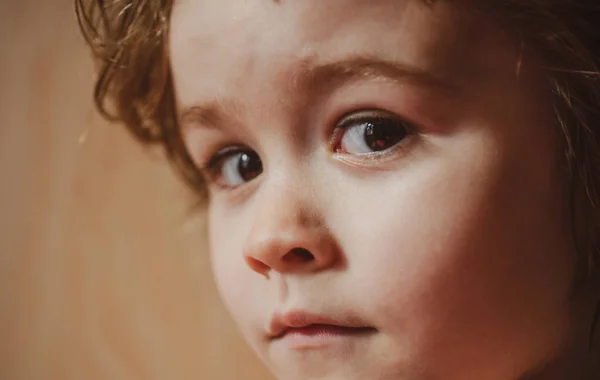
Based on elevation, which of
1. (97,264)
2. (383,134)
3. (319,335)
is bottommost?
(319,335)

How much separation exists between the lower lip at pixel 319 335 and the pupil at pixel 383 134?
12 cm

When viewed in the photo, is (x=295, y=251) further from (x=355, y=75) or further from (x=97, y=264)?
(x=97, y=264)

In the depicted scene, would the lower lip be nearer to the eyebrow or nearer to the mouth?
the mouth

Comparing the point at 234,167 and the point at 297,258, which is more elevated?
the point at 234,167

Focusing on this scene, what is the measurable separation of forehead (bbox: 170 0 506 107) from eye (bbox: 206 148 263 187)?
4.1 inches

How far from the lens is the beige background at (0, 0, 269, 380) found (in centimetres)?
88

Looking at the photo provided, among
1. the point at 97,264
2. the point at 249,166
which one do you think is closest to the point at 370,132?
the point at 249,166

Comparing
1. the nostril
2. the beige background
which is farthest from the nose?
the beige background

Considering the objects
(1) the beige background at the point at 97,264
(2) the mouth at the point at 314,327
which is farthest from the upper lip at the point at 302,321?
(1) the beige background at the point at 97,264

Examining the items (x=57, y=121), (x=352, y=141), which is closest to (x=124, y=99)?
(x=57, y=121)

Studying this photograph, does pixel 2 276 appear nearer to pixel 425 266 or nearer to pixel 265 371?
pixel 265 371

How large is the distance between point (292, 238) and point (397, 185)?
0.08 metres

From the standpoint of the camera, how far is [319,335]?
0.54 meters

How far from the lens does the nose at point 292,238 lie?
513mm
